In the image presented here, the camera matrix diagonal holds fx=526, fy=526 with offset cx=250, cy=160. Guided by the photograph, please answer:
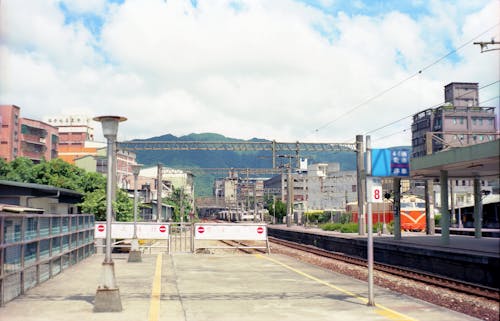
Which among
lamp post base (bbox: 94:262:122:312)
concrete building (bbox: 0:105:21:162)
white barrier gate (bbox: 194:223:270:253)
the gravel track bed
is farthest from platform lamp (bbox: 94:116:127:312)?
concrete building (bbox: 0:105:21:162)

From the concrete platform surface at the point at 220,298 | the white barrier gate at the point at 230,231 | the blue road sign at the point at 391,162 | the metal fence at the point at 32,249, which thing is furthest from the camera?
the white barrier gate at the point at 230,231

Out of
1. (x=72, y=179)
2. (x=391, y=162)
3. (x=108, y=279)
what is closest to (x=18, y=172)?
(x=72, y=179)

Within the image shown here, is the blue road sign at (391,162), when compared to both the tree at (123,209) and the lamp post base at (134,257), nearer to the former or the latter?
the lamp post base at (134,257)

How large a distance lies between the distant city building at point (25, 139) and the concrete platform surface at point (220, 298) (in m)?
84.5

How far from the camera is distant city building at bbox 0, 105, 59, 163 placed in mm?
98000

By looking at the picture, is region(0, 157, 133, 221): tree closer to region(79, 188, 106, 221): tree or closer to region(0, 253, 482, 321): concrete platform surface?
region(79, 188, 106, 221): tree

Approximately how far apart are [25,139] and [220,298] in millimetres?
99463

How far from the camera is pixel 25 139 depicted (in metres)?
103

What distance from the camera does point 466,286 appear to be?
16.8 metres

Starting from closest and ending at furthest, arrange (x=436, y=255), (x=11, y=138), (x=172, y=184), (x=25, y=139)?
(x=436, y=255), (x=11, y=138), (x=25, y=139), (x=172, y=184)

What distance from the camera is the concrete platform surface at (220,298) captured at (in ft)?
36.3

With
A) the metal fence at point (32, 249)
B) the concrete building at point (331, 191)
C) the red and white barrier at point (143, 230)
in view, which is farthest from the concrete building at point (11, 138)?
the metal fence at point (32, 249)

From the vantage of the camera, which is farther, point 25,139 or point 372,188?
point 25,139

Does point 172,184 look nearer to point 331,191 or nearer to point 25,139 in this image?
point 25,139
